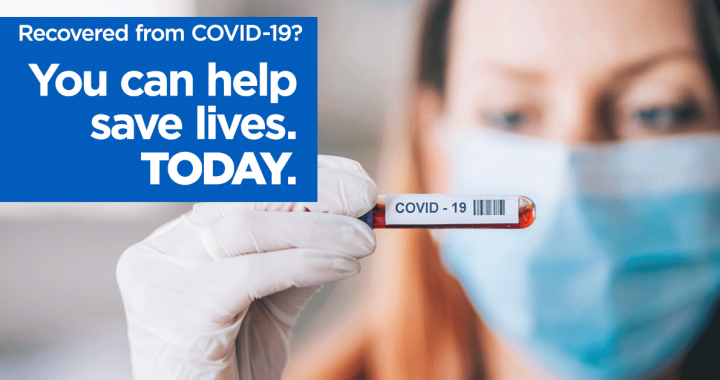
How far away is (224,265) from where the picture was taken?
31.3 inches

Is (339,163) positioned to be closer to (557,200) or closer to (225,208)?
(225,208)

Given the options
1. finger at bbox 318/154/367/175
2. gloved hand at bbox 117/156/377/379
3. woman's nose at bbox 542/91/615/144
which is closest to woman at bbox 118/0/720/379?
woman's nose at bbox 542/91/615/144

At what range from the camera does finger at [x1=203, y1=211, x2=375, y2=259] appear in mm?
779

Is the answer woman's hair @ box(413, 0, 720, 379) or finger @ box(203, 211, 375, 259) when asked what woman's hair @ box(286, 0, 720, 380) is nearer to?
woman's hair @ box(413, 0, 720, 379)

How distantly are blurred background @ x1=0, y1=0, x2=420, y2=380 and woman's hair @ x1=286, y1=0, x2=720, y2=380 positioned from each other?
0.05 m

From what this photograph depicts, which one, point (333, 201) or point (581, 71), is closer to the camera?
point (333, 201)

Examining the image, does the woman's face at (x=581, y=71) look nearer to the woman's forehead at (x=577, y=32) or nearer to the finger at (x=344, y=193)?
the woman's forehead at (x=577, y=32)

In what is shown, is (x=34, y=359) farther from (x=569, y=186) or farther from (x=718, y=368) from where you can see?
(x=718, y=368)

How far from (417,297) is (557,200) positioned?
415 mm

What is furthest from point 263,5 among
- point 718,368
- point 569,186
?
point 718,368

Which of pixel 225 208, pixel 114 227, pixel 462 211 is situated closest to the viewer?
pixel 462 211

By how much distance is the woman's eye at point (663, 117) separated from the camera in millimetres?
1026

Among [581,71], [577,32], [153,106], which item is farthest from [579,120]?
[153,106]

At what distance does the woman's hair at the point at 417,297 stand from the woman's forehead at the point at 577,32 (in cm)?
13
